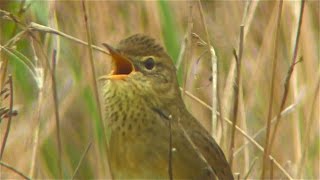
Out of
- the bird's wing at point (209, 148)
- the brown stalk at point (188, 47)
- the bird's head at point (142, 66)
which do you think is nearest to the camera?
the bird's head at point (142, 66)

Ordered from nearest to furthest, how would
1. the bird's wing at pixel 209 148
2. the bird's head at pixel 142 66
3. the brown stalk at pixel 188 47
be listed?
the bird's head at pixel 142 66, the bird's wing at pixel 209 148, the brown stalk at pixel 188 47

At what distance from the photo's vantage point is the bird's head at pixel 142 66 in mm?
2979

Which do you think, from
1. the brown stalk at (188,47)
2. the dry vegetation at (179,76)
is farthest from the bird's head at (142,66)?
the dry vegetation at (179,76)

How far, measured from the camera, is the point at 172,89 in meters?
3.13

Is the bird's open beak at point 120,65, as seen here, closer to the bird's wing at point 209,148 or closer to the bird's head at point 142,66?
the bird's head at point 142,66

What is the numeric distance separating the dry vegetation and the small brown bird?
0.48m

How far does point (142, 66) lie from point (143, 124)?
0.17 m

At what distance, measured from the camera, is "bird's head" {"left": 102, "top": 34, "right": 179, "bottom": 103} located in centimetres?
298

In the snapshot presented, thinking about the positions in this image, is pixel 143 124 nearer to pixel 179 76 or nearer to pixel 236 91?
pixel 236 91

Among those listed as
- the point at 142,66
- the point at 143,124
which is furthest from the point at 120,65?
the point at 143,124

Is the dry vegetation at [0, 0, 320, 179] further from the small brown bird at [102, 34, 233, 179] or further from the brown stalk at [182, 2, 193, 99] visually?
the small brown bird at [102, 34, 233, 179]

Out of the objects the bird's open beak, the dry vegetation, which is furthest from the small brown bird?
the dry vegetation

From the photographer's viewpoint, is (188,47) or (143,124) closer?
(143,124)

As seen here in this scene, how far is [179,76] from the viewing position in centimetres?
367
